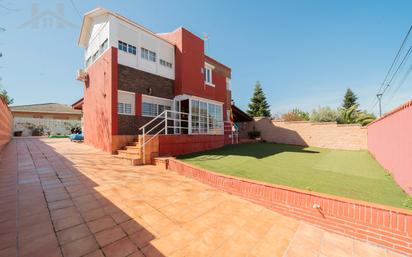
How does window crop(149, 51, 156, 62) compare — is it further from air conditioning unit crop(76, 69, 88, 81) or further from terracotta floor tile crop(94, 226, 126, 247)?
terracotta floor tile crop(94, 226, 126, 247)

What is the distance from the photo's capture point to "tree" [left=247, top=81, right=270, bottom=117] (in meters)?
35.1

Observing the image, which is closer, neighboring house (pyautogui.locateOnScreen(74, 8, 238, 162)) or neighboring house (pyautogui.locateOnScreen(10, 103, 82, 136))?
neighboring house (pyautogui.locateOnScreen(74, 8, 238, 162))

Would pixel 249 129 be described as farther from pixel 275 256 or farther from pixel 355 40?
pixel 275 256

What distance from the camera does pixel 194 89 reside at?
1203 cm

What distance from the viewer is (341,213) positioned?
3014 mm

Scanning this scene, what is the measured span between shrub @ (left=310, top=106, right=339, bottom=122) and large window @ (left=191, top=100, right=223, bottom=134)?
50.7 feet

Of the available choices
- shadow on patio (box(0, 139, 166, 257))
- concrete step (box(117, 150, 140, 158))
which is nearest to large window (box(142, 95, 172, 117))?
concrete step (box(117, 150, 140, 158))

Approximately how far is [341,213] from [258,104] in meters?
34.5

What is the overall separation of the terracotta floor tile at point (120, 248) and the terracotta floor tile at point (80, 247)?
0.16 metres

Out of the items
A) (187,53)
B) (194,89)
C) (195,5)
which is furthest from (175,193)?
(195,5)

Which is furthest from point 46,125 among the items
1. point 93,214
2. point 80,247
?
point 80,247

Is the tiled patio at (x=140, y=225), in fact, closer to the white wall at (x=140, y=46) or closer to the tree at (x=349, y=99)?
the white wall at (x=140, y=46)

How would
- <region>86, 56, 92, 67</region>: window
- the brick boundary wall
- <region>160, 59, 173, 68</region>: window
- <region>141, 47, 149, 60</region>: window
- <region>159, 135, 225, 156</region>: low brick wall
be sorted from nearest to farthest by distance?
the brick boundary wall
<region>159, 135, 225, 156</region>: low brick wall
<region>141, 47, 149, 60</region>: window
<region>160, 59, 173, 68</region>: window
<region>86, 56, 92, 67</region>: window

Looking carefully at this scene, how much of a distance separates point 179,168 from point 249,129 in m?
13.6
